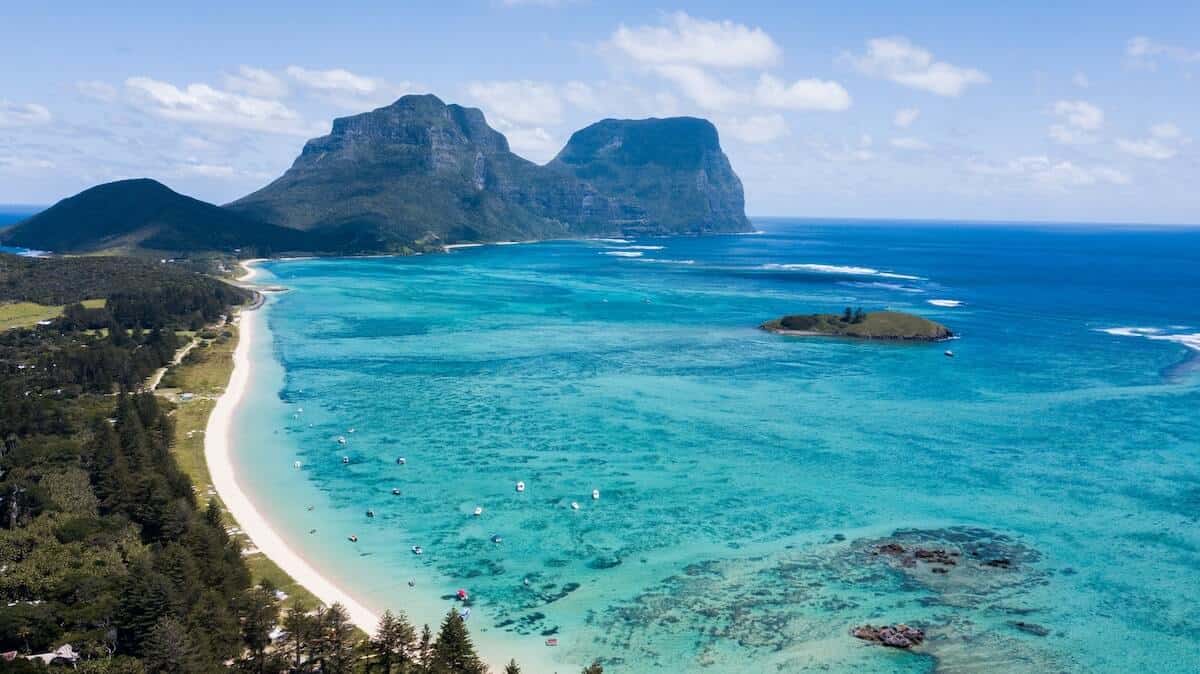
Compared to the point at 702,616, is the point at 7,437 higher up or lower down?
higher up

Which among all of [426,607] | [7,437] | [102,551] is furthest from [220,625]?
[7,437]

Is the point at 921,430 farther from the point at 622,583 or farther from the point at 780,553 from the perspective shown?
the point at 622,583

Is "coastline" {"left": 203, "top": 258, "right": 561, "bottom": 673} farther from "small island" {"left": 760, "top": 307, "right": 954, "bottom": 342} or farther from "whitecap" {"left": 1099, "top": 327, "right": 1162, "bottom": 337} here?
"whitecap" {"left": 1099, "top": 327, "right": 1162, "bottom": 337}

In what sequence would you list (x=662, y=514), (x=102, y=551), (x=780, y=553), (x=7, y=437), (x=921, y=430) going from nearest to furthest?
(x=102, y=551) < (x=780, y=553) < (x=662, y=514) < (x=7, y=437) < (x=921, y=430)

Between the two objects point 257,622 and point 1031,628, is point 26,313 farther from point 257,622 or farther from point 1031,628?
point 1031,628

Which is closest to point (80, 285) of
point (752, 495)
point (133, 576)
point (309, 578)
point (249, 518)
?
point (249, 518)

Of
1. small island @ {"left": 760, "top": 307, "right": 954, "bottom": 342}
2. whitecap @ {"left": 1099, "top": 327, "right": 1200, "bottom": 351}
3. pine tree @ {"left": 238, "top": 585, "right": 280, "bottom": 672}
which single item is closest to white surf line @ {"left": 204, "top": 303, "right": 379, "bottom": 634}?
pine tree @ {"left": 238, "top": 585, "right": 280, "bottom": 672}
